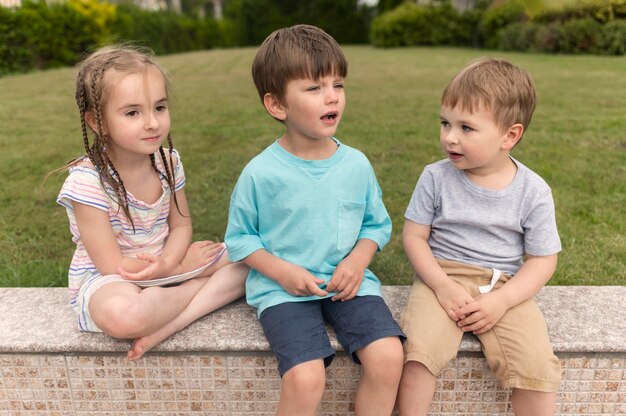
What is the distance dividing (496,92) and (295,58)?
648 millimetres

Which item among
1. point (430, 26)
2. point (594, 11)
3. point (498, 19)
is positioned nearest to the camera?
point (594, 11)

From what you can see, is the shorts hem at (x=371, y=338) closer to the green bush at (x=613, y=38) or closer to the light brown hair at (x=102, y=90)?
the light brown hair at (x=102, y=90)

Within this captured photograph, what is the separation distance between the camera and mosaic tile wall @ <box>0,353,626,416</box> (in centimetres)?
170

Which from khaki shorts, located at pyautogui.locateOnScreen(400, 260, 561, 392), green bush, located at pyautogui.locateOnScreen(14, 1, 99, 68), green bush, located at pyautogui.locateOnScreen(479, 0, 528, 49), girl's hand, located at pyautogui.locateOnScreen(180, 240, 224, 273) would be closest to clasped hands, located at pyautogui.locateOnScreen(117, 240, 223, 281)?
girl's hand, located at pyautogui.locateOnScreen(180, 240, 224, 273)

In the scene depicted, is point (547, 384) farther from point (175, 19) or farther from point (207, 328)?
point (175, 19)

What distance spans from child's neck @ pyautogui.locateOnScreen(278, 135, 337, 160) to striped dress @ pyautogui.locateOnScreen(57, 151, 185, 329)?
1.49ft

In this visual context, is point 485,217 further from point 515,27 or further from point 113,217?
point 515,27

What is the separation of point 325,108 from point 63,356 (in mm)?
1143

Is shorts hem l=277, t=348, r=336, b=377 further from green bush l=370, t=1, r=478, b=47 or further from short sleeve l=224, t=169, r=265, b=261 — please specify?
green bush l=370, t=1, r=478, b=47

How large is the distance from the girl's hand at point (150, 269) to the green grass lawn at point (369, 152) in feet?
2.18

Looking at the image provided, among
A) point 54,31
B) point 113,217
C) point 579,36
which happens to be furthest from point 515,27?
point 113,217

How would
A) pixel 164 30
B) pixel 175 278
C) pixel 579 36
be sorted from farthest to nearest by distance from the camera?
pixel 164 30
pixel 579 36
pixel 175 278

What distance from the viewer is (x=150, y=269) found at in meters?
1.77

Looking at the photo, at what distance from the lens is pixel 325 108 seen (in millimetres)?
1678
